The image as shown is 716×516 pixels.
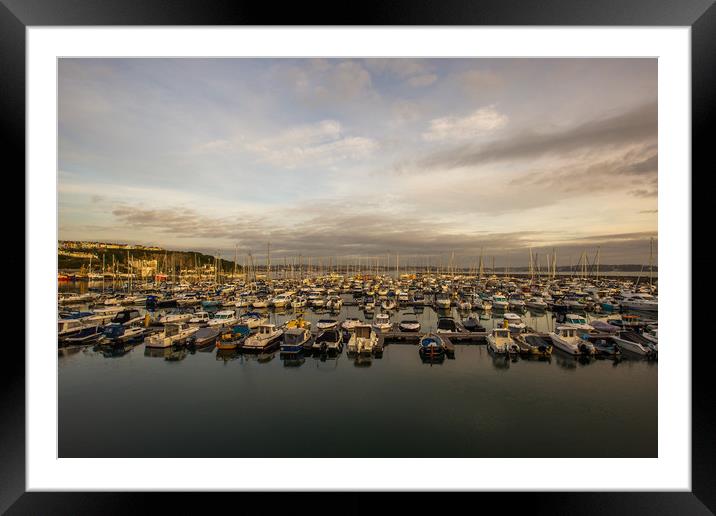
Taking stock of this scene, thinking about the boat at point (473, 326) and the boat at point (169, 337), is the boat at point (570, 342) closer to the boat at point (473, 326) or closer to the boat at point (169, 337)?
the boat at point (473, 326)

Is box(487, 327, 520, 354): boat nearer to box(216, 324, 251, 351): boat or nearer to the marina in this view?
the marina

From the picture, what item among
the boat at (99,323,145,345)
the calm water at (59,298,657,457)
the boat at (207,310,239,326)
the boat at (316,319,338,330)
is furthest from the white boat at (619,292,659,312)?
the boat at (99,323,145,345)

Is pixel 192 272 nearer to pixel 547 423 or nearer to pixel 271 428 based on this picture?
pixel 271 428

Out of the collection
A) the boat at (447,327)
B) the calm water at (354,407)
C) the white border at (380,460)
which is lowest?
the calm water at (354,407)

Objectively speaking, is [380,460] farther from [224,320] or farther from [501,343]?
[224,320]

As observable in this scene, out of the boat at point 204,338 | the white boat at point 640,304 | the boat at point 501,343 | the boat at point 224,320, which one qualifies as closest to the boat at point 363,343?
the boat at point 501,343

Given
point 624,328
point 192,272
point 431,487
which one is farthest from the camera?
point 192,272
